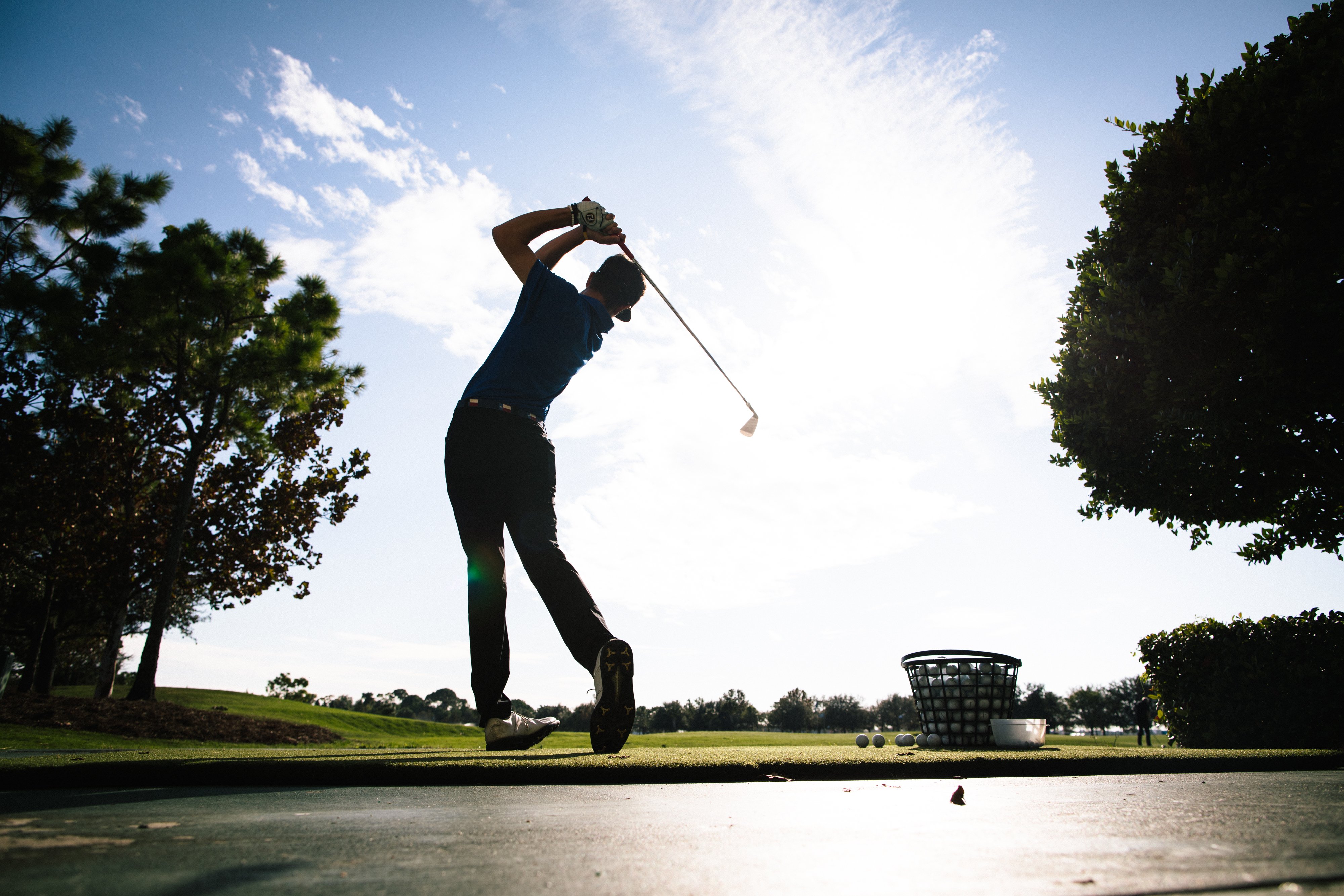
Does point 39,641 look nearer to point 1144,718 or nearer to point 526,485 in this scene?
point 526,485

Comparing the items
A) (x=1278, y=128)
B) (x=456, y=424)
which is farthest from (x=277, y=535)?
(x=1278, y=128)

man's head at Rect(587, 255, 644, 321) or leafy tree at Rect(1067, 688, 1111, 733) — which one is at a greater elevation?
man's head at Rect(587, 255, 644, 321)

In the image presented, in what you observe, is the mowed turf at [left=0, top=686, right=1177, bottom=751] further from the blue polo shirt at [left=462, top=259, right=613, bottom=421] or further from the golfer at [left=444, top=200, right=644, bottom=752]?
the blue polo shirt at [left=462, top=259, right=613, bottom=421]

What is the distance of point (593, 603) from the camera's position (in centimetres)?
376

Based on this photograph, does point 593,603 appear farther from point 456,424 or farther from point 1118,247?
point 1118,247

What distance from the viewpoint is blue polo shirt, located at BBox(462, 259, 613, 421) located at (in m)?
4.02

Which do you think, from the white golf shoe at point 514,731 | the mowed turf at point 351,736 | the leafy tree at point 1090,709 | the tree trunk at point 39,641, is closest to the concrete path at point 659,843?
the white golf shoe at point 514,731

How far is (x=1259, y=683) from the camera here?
7793 mm

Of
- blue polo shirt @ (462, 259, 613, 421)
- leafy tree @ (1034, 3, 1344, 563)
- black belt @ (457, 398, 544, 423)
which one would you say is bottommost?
black belt @ (457, 398, 544, 423)

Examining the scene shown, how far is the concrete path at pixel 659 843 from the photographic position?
1.02m

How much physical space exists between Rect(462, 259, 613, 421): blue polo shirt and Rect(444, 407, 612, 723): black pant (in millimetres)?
142

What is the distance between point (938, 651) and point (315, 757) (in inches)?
192

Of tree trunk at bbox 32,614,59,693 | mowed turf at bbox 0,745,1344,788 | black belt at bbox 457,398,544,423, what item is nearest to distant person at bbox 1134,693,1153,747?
mowed turf at bbox 0,745,1344,788

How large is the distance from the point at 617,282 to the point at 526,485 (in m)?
1.50
